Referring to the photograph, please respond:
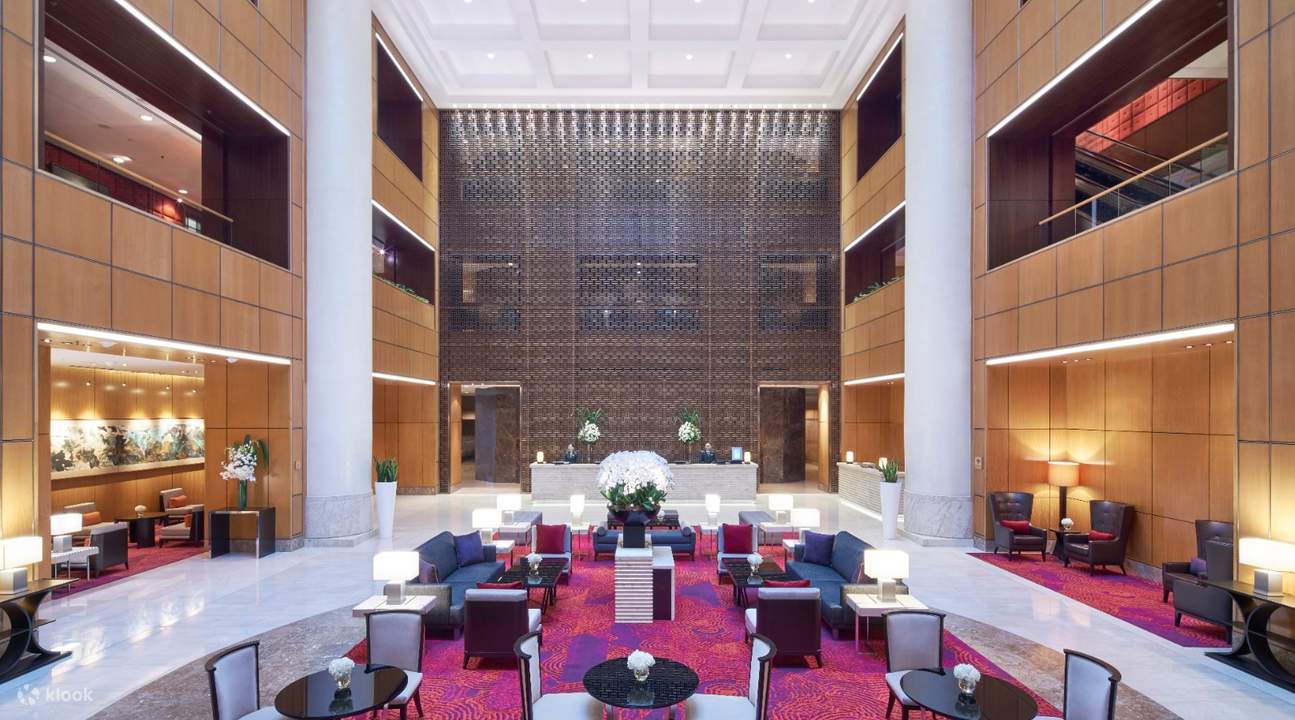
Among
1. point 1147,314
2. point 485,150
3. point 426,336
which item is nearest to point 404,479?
point 426,336

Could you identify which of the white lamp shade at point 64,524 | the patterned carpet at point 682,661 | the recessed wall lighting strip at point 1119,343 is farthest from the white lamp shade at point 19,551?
the recessed wall lighting strip at point 1119,343

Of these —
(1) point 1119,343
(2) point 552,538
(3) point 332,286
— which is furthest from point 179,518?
(1) point 1119,343

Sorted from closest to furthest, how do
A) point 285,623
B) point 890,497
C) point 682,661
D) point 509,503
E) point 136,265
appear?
point 682,661 < point 285,623 < point 136,265 < point 509,503 < point 890,497

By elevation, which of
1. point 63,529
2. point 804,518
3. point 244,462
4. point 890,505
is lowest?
point 890,505

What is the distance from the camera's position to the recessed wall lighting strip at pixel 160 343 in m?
7.45

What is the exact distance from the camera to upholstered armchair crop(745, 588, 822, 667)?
6.37 m

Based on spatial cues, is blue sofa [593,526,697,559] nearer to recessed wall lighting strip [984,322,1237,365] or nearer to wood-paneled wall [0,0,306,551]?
wood-paneled wall [0,0,306,551]

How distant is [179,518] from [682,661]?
40.3 ft

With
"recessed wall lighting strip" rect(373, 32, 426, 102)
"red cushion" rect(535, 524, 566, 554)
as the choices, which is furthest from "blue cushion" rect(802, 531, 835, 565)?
"recessed wall lighting strip" rect(373, 32, 426, 102)

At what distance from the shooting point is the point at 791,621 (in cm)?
638

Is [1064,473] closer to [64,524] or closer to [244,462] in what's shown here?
[244,462]

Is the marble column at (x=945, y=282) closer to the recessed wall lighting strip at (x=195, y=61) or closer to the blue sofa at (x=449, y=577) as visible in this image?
the blue sofa at (x=449, y=577)

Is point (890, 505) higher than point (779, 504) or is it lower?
lower

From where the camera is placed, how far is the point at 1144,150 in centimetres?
1254
